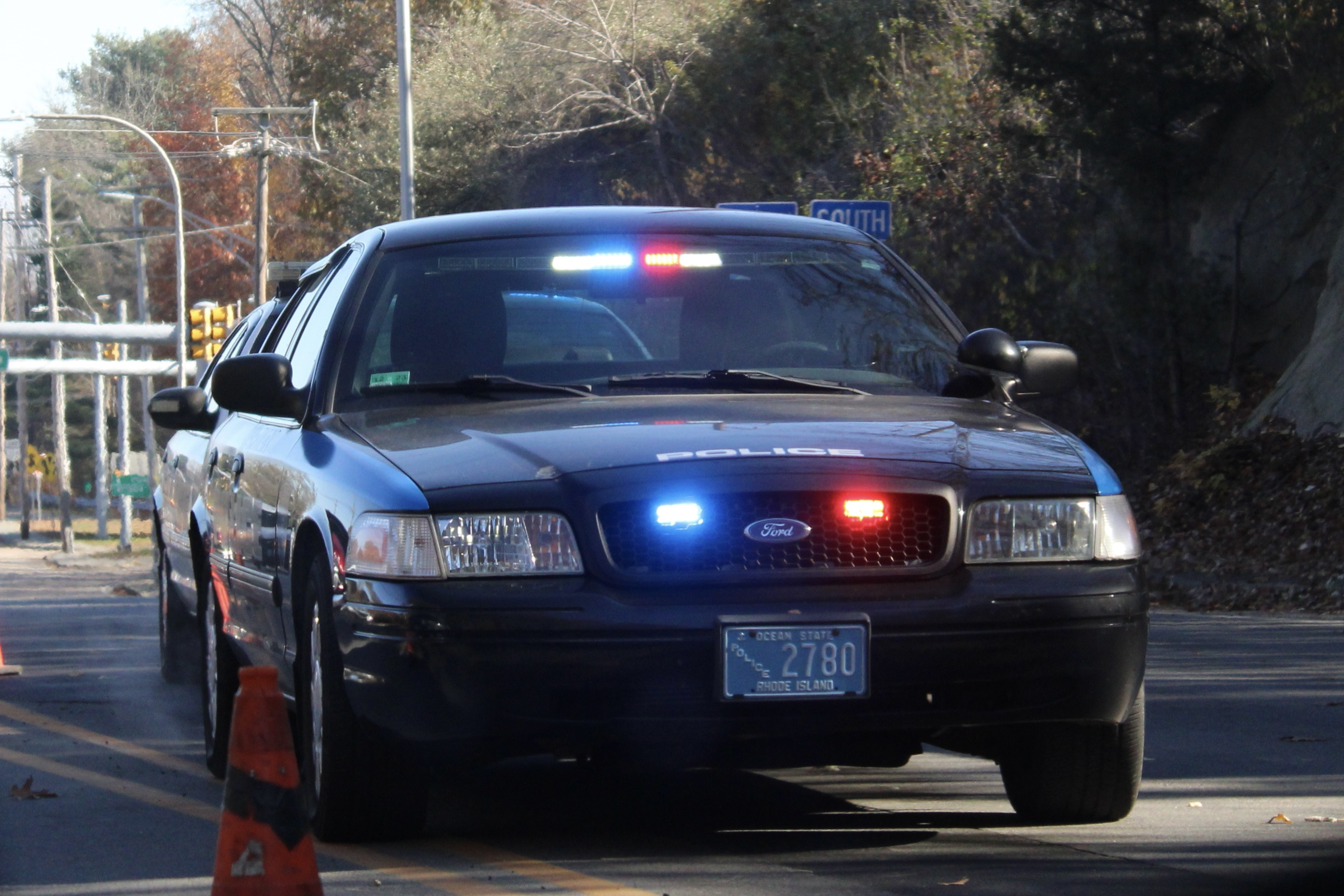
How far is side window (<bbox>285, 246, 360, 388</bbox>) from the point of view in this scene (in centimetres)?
608

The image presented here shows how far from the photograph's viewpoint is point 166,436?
13.6 meters

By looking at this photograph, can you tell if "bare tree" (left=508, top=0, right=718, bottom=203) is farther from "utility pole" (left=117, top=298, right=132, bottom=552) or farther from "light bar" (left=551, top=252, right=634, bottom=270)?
"utility pole" (left=117, top=298, right=132, bottom=552)

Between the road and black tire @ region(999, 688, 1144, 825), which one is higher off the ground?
black tire @ region(999, 688, 1144, 825)

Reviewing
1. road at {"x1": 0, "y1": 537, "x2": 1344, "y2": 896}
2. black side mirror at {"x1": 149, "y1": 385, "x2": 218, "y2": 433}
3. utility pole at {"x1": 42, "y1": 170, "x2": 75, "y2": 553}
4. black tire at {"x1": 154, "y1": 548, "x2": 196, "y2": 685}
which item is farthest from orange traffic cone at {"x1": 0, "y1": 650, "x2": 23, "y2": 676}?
utility pole at {"x1": 42, "y1": 170, "x2": 75, "y2": 553}

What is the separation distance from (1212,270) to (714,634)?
15.6m

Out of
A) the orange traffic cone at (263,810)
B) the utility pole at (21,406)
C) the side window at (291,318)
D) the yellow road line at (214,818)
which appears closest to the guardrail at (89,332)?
the utility pole at (21,406)

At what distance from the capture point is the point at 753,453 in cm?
477

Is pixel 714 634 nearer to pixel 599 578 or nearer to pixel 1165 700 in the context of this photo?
pixel 599 578

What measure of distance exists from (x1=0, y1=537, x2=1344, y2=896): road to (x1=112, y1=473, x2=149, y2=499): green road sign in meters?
49.7

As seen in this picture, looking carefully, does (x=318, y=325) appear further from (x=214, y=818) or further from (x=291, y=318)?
(x=214, y=818)

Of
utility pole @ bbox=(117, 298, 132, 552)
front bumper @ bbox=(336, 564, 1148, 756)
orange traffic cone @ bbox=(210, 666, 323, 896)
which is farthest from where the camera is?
utility pole @ bbox=(117, 298, 132, 552)

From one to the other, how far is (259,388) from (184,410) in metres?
2.11

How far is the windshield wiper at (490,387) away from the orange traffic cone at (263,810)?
1.65m

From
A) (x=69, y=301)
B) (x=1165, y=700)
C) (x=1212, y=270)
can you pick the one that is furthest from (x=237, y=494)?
(x=69, y=301)
